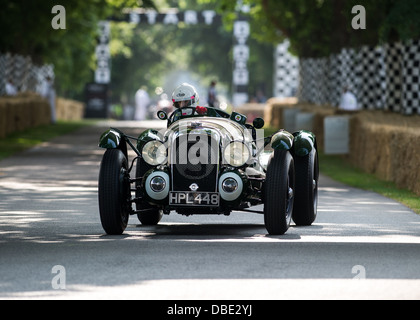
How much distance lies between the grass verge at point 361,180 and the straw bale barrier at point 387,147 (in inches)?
5.4

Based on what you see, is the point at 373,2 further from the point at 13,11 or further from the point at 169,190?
the point at 169,190

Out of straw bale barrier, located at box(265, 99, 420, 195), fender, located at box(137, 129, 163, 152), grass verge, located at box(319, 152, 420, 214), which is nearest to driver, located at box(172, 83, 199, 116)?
fender, located at box(137, 129, 163, 152)

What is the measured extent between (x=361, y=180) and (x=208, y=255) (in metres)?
10.7

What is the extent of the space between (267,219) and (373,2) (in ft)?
60.2

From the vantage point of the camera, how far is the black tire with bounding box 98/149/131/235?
39.8ft

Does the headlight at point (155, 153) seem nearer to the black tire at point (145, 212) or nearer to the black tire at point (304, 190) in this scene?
the black tire at point (145, 212)

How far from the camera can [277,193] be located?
1196cm

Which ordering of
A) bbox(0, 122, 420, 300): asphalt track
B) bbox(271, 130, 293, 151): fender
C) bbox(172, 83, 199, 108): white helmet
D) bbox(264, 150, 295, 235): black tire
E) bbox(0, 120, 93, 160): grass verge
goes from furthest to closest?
bbox(0, 120, 93, 160): grass verge
bbox(172, 83, 199, 108): white helmet
bbox(271, 130, 293, 151): fender
bbox(264, 150, 295, 235): black tire
bbox(0, 122, 420, 300): asphalt track

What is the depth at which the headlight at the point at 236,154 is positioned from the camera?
12305mm

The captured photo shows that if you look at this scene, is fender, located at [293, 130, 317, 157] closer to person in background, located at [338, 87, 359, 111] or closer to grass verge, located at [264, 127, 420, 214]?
grass verge, located at [264, 127, 420, 214]

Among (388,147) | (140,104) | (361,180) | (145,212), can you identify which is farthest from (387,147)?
(140,104)

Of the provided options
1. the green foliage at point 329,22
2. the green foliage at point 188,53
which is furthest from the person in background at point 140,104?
the green foliage at point 188,53

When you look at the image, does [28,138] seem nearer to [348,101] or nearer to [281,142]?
[348,101]

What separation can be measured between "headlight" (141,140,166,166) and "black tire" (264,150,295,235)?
47.0 inches
